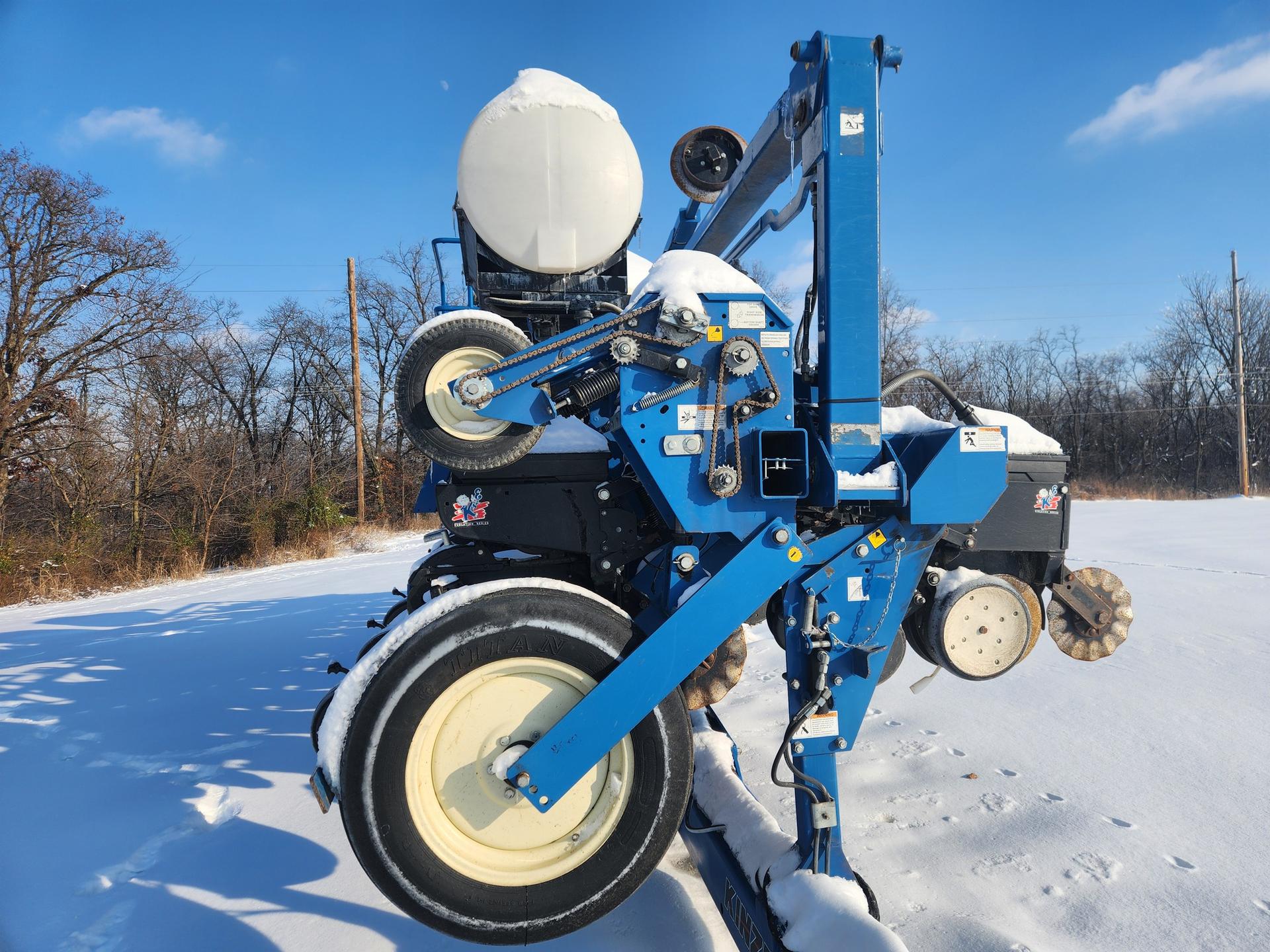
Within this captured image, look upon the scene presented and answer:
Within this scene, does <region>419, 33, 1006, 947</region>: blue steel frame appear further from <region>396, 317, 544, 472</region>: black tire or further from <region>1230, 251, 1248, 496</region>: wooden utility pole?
<region>1230, 251, 1248, 496</region>: wooden utility pole

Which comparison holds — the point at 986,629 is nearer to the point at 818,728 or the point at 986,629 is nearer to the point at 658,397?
the point at 818,728

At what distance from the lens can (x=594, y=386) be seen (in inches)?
86.4

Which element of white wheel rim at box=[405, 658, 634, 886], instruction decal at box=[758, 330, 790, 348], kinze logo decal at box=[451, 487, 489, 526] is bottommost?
white wheel rim at box=[405, 658, 634, 886]

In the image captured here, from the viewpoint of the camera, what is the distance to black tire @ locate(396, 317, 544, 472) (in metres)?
2.21

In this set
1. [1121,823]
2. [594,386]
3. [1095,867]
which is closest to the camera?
[594,386]

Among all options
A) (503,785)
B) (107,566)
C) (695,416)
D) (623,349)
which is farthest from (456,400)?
(107,566)

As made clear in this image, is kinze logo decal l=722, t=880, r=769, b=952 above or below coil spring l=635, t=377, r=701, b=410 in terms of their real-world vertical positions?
below

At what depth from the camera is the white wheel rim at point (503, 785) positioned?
2.05 meters

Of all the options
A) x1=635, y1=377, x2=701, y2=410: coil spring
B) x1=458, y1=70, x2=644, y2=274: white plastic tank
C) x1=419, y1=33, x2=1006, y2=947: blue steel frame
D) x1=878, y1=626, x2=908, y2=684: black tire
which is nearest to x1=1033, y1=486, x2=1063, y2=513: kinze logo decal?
x1=419, y1=33, x2=1006, y2=947: blue steel frame

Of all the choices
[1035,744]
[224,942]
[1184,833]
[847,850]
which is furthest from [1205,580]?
[224,942]

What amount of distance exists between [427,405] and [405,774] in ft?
3.82

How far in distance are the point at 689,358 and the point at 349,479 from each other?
23.4m

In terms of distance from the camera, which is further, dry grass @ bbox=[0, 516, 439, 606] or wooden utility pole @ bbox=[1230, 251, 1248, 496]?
wooden utility pole @ bbox=[1230, 251, 1248, 496]

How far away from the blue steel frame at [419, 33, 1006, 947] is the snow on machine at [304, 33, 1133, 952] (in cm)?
1
